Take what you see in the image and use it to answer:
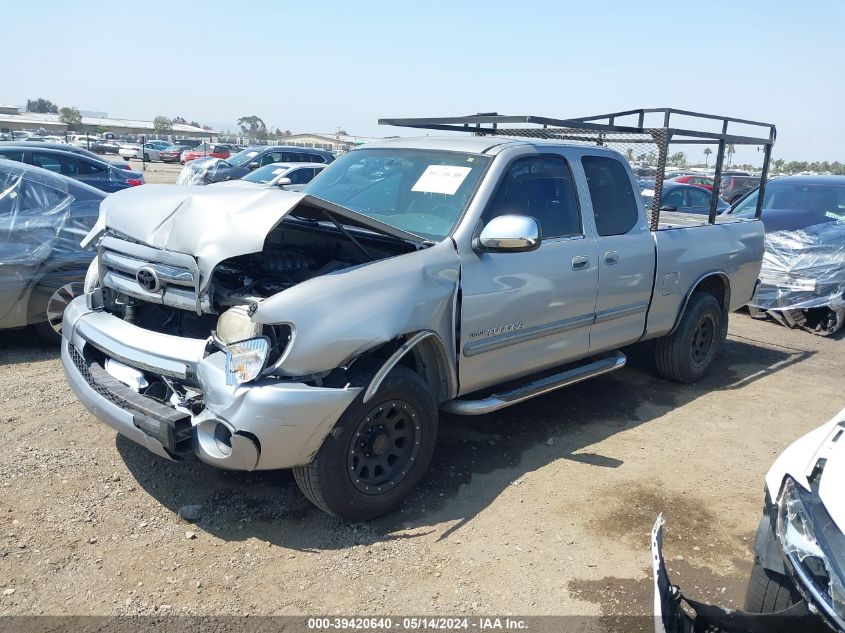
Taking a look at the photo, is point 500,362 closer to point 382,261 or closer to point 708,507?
point 382,261

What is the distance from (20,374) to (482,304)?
3788mm

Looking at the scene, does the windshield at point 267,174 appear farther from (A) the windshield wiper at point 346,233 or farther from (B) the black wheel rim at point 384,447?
(B) the black wheel rim at point 384,447

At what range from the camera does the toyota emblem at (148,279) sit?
3572mm

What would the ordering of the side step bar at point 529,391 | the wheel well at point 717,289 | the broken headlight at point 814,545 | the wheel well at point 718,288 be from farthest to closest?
the wheel well at point 718,288
the wheel well at point 717,289
the side step bar at point 529,391
the broken headlight at point 814,545

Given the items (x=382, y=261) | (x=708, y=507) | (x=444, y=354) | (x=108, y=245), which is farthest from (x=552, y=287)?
(x=108, y=245)

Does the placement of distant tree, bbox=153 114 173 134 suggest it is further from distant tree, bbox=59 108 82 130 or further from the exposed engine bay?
the exposed engine bay

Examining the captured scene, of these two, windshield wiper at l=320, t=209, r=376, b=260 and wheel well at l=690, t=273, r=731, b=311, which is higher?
windshield wiper at l=320, t=209, r=376, b=260

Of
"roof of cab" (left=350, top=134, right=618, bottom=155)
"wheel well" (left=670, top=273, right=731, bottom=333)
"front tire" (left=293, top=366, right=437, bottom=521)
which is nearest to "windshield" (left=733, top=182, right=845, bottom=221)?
"wheel well" (left=670, top=273, right=731, bottom=333)

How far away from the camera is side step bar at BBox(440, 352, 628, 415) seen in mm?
4004

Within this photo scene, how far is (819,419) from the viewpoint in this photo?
18.2 feet

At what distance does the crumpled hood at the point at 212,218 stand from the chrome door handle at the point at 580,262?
1255 millimetres

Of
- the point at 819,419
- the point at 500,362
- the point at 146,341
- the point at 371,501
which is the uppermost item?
the point at 146,341

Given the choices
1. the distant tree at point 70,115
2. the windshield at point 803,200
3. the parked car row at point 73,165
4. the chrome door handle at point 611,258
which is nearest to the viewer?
the chrome door handle at point 611,258

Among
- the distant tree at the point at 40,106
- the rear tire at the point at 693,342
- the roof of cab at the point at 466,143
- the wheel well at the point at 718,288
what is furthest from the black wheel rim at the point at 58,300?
the distant tree at the point at 40,106
